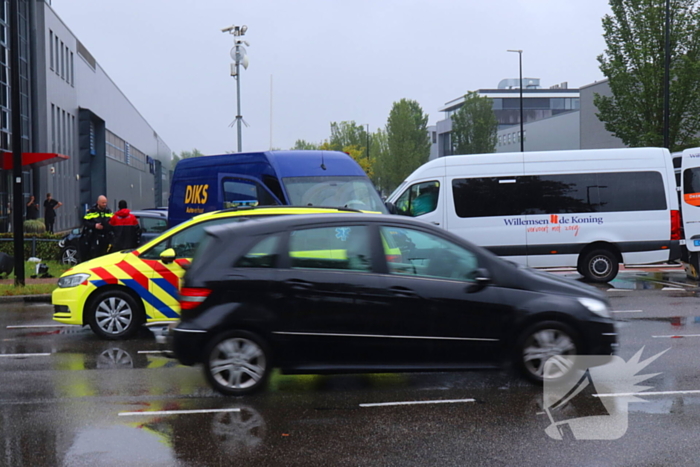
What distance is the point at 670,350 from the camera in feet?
29.3

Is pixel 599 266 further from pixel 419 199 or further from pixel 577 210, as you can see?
pixel 419 199

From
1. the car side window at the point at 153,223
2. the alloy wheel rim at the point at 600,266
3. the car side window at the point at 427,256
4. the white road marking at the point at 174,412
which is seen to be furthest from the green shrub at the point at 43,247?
the car side window at the point at 427,256

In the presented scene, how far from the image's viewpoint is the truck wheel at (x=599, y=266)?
1630 centimetres

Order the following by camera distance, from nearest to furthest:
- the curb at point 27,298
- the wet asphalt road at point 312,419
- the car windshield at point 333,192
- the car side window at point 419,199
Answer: the wet asphalt road at point 312,419
the car windshield at point 333,192
the curb at point 27,298
the car side window at point 419,199

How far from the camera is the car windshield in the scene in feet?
45.3

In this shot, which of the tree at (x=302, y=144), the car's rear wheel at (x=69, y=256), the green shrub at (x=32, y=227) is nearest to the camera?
the car's rear wheel at (x=69, y=256)

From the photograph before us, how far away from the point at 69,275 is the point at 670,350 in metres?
7.36

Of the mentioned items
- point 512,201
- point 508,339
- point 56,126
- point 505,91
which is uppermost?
point 505,91

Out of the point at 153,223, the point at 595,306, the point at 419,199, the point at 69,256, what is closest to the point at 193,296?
the point at 595,306

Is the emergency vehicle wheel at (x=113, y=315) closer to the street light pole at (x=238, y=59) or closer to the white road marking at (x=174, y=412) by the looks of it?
the white road marking at (x=174, y=412)

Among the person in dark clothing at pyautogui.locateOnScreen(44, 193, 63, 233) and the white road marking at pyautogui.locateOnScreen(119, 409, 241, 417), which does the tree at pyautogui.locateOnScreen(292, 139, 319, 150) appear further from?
the white road marking at pyautogui.locateOnScreen(119, 409, 241, 417)

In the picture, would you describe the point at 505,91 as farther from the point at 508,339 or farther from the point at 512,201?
the point at 508,339

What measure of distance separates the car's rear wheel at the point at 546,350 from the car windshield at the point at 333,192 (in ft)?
21.9

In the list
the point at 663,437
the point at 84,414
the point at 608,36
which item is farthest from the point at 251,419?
the point at 608,36
